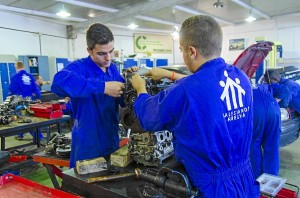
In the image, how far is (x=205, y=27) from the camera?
900 millimetres

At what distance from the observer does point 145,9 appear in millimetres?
6281

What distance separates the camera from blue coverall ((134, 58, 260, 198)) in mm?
860

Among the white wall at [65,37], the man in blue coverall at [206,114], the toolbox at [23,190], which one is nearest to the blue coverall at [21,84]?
the white wall at [65,37]

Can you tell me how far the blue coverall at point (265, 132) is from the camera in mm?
2137

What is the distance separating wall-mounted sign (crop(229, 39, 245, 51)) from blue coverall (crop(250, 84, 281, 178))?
26.5ft

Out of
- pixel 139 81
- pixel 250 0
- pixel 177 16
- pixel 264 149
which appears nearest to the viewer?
pixel 139 81

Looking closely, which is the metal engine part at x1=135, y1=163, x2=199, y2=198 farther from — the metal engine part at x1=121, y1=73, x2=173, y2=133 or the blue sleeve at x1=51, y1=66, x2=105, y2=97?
the blue sleeve at x1=51, y1=66, x2=105, y2=97

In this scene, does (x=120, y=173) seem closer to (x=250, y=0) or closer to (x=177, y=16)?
(x=250, y=0)

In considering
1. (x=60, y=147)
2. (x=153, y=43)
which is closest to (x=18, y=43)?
(x=153, y=43)

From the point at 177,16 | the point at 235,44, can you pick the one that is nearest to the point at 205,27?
the point at 177,16

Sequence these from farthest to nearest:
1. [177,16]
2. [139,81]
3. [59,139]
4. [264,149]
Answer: [177,16]
[264,149]
[59,139]
[139,81]

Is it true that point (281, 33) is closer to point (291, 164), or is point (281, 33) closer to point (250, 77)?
point (291, 164)

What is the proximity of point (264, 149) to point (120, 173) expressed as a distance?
1555 mm

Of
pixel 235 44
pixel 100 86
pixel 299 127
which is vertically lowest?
pixel 299 127
